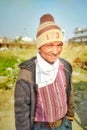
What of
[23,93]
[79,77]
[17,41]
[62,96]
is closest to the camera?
[23,93]

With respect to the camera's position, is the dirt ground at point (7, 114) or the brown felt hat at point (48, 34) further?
the dirt ground at point (7, 114)

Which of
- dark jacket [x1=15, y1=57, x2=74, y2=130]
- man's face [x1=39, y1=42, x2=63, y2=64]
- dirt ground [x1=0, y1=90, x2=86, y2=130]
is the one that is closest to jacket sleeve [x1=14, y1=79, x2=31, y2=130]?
dark jacket [x1=15, y1=57, x2=74, y2=130]

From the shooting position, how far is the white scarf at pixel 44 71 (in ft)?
5.03

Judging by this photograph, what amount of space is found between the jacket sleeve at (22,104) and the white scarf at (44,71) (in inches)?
3.7

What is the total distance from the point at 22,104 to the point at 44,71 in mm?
215

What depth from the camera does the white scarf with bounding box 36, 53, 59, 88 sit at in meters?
1.53

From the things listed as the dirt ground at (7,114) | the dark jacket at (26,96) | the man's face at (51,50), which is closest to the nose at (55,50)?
the man's face at (51,50)

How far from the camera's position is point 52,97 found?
1543 millimetres

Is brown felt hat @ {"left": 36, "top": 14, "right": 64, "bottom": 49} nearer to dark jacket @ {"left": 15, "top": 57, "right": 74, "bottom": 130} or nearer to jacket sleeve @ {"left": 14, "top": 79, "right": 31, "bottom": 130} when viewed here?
dark jacket @ {"left": 15, "top": 57, "right": 74, "bottom": 130}

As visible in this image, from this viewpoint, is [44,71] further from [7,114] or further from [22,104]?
[7,114]

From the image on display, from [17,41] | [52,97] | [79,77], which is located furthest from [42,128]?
[79,77]

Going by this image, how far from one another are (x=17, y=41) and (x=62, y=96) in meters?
1.93

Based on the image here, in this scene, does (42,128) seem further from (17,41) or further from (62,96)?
(17,41)

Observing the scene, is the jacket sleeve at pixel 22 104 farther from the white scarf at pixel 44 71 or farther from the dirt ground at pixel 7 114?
the dirt ground at pixel 7 114
